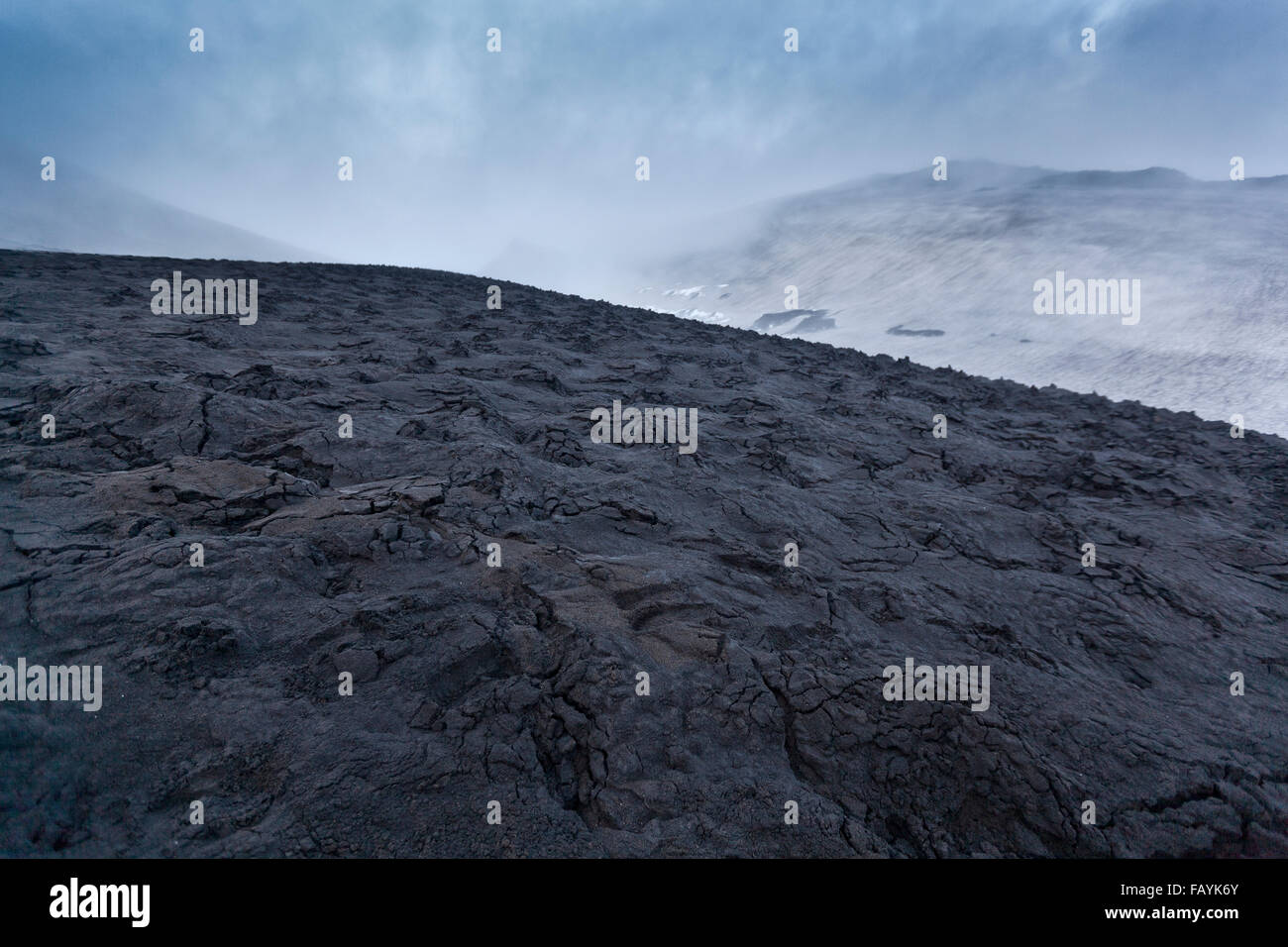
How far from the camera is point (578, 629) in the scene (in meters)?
3.09

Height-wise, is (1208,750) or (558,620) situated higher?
(558,620)

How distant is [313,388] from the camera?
5719 mm

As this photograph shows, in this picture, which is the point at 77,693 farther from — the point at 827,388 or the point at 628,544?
the point at 827,388

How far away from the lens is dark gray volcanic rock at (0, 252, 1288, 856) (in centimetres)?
228

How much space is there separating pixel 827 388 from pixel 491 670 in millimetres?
6757

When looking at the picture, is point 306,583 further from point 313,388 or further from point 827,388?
point 827,388

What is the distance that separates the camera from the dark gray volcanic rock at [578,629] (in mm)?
2279

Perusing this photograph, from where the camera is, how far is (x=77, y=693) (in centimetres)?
237

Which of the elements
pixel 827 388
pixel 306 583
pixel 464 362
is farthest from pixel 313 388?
pixel 827 388
